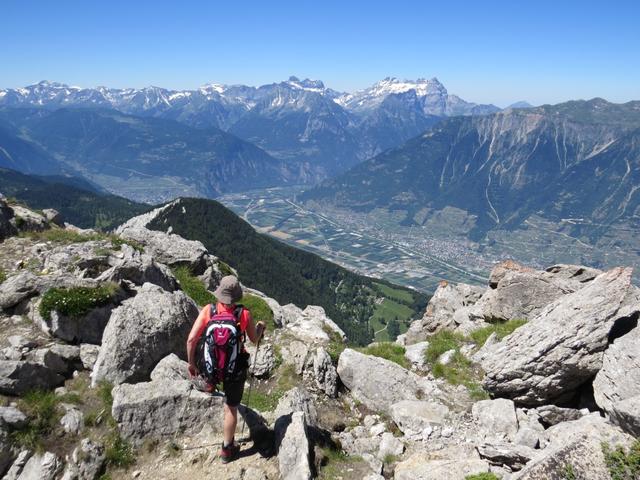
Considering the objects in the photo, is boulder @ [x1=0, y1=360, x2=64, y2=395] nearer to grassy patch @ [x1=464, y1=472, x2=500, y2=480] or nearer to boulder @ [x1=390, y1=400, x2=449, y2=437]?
boulder @ [x1=390, y1=400, x2=449, y2=437]

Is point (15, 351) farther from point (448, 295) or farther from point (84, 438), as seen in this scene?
point (448, 295)

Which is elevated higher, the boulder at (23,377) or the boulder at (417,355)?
the boulder at (23,377)

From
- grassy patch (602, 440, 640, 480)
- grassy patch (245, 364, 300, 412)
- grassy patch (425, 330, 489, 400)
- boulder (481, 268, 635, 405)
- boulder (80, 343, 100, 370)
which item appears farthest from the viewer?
grassy patch (425, 330, 489, 400)

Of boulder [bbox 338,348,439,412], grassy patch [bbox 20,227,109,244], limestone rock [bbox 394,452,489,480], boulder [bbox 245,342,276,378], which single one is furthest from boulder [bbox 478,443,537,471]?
grassy patch [bbox 20,227,109,244]

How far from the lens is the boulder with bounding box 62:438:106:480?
1080 centimetres

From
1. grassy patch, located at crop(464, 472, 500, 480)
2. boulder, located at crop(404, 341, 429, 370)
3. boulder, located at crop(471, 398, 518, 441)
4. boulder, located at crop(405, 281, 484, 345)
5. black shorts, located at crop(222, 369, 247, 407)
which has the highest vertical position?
black shorts, located at crop(222, 369, 247, 407)

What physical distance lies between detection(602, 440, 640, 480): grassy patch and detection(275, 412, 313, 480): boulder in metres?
6.84

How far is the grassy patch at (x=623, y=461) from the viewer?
891 cm

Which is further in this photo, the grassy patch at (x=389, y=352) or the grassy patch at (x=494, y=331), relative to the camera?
the grassy patch at (x=494, y=331)

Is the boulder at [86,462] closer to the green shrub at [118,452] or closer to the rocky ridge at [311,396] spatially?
the rocky ridge at [311,396]

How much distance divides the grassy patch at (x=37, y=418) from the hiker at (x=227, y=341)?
444cm

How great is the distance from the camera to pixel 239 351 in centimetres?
1102

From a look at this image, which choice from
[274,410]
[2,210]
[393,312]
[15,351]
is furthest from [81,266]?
[393,312]

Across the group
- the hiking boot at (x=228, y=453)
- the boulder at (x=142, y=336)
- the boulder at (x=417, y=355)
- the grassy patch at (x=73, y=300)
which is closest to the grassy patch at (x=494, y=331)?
the boulder at (x=417, y=355)
